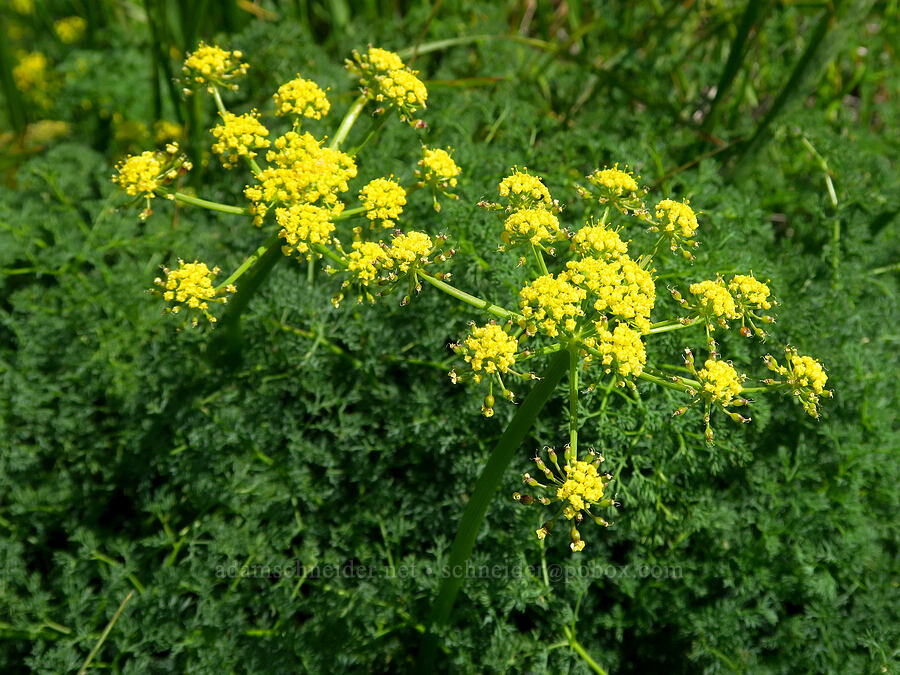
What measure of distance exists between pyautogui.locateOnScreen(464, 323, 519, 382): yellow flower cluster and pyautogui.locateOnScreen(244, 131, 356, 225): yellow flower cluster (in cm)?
77

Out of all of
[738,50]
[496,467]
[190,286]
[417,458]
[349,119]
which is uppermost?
[738,50]

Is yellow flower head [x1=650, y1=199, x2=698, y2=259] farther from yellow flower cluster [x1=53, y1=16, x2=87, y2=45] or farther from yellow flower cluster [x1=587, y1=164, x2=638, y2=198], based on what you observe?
yellow flower cluster [x1=53, y1=16, x2=87, y2=45]

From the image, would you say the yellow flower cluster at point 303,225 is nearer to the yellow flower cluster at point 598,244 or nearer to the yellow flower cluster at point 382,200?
the yellow flower cluster at point 382,200

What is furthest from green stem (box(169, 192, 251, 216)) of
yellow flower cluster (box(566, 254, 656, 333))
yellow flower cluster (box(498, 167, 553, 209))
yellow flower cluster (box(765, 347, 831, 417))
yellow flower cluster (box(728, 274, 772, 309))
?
yellow flower cluster (box(765, 347, 831, 417))

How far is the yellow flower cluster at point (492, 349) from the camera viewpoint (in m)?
2.16

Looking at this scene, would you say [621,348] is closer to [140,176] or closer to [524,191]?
[524,191]

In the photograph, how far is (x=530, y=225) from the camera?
2375mm

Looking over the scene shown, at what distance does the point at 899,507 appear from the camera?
3.64 meters

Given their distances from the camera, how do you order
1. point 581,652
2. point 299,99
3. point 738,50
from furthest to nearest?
1. point 738,50
2. point 581,652
3. point 299,99

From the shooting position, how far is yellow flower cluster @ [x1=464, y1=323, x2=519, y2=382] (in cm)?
216

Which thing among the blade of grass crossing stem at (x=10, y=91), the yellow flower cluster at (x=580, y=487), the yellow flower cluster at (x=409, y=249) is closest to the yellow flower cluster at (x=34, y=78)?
the blade of grass crossing stem at (x=10, y=91)

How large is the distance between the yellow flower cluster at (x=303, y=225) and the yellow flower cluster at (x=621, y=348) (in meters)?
0.99

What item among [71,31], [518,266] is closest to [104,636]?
[518,266]

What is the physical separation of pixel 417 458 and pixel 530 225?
1644 mm
